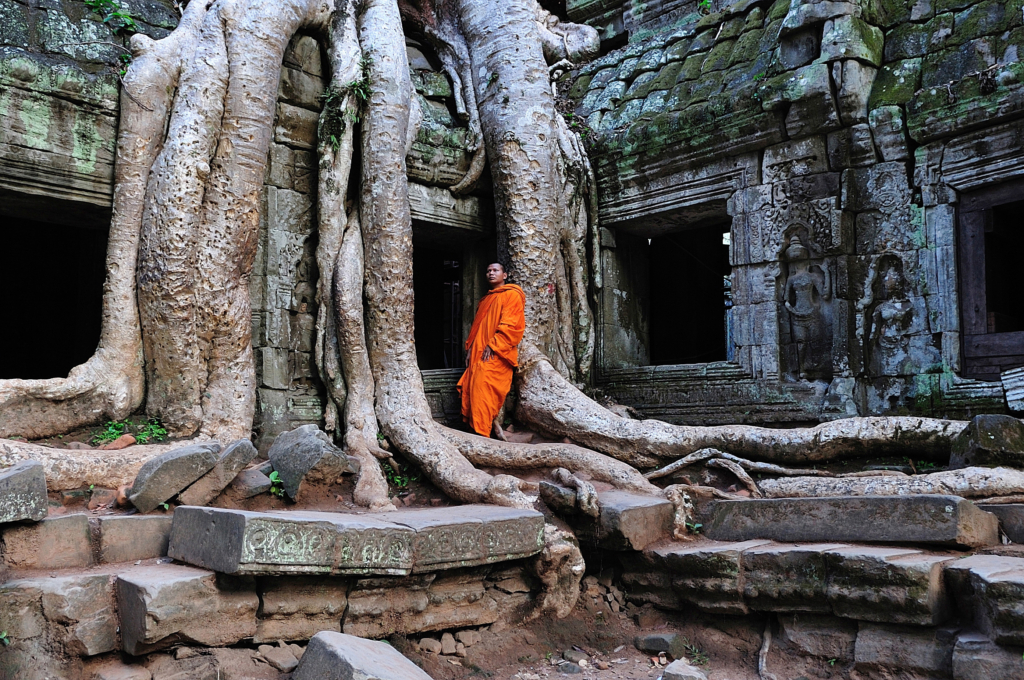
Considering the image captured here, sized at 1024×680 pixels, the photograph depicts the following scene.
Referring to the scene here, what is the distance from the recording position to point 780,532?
162 inches

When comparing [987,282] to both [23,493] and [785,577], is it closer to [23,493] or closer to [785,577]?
[785,577]

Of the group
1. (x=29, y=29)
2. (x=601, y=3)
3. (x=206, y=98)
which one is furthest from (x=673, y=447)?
(x=601, y=3)

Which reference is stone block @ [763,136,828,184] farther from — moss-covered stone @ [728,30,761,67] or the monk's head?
A: the monk's head

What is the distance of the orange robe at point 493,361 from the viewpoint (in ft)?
19.2

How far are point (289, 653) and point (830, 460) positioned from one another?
10.3 feet

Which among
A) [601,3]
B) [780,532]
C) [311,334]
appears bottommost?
[780,532]

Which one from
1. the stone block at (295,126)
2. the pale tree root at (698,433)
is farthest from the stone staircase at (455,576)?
the stone block at (295,126)

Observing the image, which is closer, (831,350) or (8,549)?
(8,549)

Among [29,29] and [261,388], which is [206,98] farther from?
[261,388]

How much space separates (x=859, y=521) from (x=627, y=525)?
1.08 metres

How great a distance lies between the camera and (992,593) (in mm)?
3068

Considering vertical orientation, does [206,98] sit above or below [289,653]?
above

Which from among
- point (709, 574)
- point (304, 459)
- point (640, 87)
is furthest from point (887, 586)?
point (640, 87)

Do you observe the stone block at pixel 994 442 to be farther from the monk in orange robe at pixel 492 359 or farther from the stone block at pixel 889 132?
the monk in orange robe at pixel 492 359
